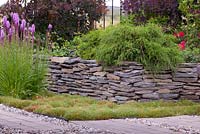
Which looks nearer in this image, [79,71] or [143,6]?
[79,71]

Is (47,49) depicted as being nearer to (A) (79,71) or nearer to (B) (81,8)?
(A) (79,71)

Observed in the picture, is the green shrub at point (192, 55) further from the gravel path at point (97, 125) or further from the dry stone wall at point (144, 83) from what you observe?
the gravel path at point (97, 125)

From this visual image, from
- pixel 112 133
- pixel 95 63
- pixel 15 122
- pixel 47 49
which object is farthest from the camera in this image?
pixel 47 49

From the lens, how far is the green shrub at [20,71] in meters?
10.3

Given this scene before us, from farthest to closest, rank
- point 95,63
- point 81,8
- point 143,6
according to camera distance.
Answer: point 81,8
point 143,6
point 95,63

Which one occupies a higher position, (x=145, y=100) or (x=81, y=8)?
(x=81, y=8)

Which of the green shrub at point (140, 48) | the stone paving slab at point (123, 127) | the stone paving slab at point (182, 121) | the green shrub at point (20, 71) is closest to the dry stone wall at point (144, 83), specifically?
the green shrub at point (140, 48)

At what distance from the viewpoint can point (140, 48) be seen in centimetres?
988

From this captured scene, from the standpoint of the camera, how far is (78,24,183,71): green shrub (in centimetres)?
975

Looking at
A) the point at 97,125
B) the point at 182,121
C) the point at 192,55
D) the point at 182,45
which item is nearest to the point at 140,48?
the point at 192,55

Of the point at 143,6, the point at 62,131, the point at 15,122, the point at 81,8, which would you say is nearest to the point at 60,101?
the point at 15,122

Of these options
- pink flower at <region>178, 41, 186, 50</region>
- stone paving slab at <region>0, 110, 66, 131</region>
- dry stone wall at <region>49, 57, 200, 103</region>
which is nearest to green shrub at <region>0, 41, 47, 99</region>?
dry stone wall at <region>49, 57, 200, 103</region>

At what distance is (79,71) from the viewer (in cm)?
1063

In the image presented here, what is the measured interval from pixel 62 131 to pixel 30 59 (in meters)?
3.94
